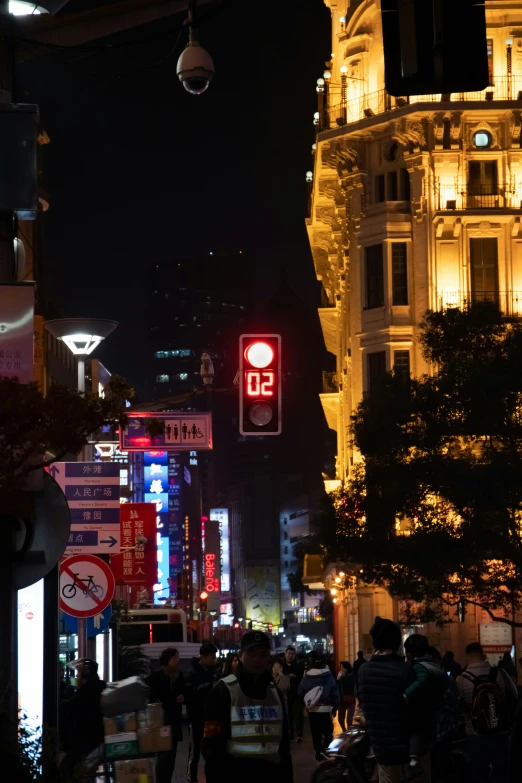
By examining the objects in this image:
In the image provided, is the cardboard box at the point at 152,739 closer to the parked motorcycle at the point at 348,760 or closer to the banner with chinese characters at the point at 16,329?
the parked motorcycle at the point at 348,760

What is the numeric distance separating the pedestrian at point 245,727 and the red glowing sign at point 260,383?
26.6 ft

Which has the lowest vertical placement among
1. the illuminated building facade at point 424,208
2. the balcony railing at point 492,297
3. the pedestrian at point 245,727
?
the pedestrian at point 245,727

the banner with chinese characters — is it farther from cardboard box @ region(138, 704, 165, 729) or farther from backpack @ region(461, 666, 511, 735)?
backpack @ region(461, 666, 511, 735)

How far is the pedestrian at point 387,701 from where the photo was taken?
11023 millimetres

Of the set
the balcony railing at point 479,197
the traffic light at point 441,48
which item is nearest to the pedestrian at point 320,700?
the traffic light at point 441,48

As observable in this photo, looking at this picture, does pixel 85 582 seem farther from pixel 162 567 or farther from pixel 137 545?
pixel 162 567

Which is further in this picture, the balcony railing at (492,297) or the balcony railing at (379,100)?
the balcony railing at (379,100)

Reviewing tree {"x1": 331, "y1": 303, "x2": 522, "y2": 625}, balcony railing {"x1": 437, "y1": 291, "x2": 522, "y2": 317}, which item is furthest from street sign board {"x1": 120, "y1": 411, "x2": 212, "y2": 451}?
balcony railing {"x1": 437, "y1": 291, "x2": 522, "y2": 317}

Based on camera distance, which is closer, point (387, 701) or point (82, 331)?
point (387, 701)

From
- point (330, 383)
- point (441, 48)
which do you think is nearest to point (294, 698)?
point (441, 48)

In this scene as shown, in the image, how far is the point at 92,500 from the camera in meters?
20.2

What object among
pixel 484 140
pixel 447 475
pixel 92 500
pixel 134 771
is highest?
pixel 484 140

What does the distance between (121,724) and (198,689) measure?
788 cm

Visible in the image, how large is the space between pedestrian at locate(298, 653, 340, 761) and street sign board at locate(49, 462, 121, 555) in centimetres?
536
